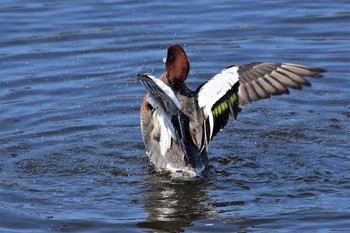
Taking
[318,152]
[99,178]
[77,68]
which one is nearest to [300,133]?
[318,152]

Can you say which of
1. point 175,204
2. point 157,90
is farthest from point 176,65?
point 175,204

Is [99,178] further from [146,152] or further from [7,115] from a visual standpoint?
[7,115]

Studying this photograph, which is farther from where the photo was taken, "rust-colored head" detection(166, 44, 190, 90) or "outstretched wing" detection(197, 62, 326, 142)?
"rust-colored head" detection(166, 44, 190, 90)

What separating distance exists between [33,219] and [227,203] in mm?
1720

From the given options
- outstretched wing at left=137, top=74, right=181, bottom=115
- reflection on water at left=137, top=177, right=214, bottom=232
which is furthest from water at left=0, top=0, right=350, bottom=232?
outstretched wing at left=137, top=74, right=181, bottom=115

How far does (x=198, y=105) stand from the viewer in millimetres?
8484

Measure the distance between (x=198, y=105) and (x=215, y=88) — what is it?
1.03ft

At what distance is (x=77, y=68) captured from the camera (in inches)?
482

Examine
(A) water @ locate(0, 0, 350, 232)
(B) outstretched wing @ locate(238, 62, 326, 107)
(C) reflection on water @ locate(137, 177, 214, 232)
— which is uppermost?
(B) outstretched wing @ locate(238, 62, 326, 107)

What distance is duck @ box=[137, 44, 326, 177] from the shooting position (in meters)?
8.18

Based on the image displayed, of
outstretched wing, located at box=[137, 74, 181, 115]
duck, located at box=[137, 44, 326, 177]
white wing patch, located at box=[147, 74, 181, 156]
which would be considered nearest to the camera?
outstretched wing, located at box=[137, 74, 181, 115]

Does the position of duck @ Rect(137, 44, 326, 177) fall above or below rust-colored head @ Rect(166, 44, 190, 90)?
below

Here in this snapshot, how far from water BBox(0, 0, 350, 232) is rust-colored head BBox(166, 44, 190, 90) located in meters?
0.97

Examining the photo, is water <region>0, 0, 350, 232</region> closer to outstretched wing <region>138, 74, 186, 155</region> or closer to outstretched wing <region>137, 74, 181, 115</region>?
outstretched wing <region>138, 74, 186, 155</region>
